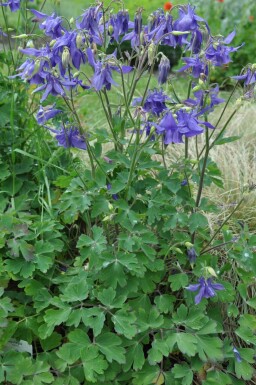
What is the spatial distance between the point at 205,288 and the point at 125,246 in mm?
321

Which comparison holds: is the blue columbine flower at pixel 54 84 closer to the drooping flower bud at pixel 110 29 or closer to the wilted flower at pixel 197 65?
the drooping flower bud at pixel 110 29

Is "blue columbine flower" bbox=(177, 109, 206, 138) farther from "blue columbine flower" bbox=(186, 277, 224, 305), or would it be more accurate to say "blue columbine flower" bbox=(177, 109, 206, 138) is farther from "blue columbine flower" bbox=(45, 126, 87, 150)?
"blue columbine flower" bbox=(186, 277, 224, 305)

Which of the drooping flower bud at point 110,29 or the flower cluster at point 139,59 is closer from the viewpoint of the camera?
the flower cluster at point 139,59

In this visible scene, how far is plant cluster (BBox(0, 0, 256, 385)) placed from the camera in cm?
202

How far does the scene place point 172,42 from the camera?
2.11m

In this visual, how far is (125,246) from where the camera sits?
2076 mm

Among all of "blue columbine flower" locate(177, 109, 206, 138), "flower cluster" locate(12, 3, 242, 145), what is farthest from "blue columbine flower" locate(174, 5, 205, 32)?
"blue columbine flower" locate(177, 109, 206, 138)

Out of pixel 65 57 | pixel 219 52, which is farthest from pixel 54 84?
pixel 219 52

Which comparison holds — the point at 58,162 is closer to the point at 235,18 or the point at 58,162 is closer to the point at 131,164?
the point at 131,164

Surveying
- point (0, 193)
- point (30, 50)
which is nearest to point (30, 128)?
point (0, 193)

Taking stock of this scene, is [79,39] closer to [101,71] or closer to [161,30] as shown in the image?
[101,71]

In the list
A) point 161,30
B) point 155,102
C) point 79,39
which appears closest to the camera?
point 79,39

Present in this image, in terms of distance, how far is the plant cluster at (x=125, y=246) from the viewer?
6.61ft

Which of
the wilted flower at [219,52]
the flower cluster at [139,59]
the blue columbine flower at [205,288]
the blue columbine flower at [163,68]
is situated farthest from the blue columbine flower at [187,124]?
the blue columbine flower at [205,288]
